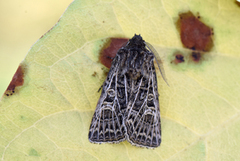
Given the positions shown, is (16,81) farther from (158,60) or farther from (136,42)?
(158,60)

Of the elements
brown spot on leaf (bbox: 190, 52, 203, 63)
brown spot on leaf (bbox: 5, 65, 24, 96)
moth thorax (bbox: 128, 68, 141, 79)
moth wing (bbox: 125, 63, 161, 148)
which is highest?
brown spot on leaf (bbox: 5, 65, 24, 96)

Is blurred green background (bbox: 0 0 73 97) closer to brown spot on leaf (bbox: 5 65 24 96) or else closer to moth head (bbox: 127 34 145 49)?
brown spot on leaf (bbox: 5 65 24 96)

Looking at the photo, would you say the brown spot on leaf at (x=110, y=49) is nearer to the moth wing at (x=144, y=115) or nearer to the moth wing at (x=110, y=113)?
the moth wing at (x=110, y=113)

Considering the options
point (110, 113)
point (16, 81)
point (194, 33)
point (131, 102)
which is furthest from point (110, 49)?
point (16, 81)

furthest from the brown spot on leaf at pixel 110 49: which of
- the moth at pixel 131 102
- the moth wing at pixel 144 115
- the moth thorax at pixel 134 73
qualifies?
the moth wing at pixel 144 115

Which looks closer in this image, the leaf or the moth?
the leaf

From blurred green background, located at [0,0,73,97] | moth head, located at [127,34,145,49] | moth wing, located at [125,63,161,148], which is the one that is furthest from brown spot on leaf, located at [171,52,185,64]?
blurred green background, located at [0,0,73,97]

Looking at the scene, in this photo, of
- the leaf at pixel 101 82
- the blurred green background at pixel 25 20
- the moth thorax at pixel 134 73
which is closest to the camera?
the leaf at pixel 101 82
